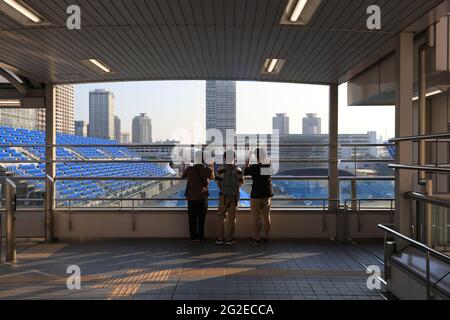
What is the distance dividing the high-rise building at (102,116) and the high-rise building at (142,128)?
466 millimetres

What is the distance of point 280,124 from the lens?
7.64 m

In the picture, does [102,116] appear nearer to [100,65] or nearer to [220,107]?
[100,65]

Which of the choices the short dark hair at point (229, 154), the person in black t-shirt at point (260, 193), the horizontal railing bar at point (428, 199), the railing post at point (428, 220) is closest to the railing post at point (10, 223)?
the short dark hair at point (229, 154)

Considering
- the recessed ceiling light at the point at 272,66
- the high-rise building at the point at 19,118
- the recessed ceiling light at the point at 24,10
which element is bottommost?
the high-rise building at the point at 19,118

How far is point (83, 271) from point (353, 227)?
14.9 feet

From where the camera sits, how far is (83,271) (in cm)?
554

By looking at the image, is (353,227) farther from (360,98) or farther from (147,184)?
(147,184)

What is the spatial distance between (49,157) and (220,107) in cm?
319

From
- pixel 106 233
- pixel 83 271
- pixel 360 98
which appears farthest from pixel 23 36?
pixel 360 98

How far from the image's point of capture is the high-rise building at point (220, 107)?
25.2 ft

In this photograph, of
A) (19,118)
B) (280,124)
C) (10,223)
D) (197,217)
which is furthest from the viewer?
(19,118)

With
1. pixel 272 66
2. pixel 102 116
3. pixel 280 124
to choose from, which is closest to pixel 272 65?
pixel 272 66

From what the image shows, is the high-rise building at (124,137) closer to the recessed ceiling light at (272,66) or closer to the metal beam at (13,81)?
the metal beam at (13,81)

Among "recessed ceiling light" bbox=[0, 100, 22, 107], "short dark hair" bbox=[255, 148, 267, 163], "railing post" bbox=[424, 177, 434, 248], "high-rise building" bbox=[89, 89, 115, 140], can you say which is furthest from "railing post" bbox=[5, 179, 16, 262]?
"railing post" bbox=[424, 177, 434, 248]
